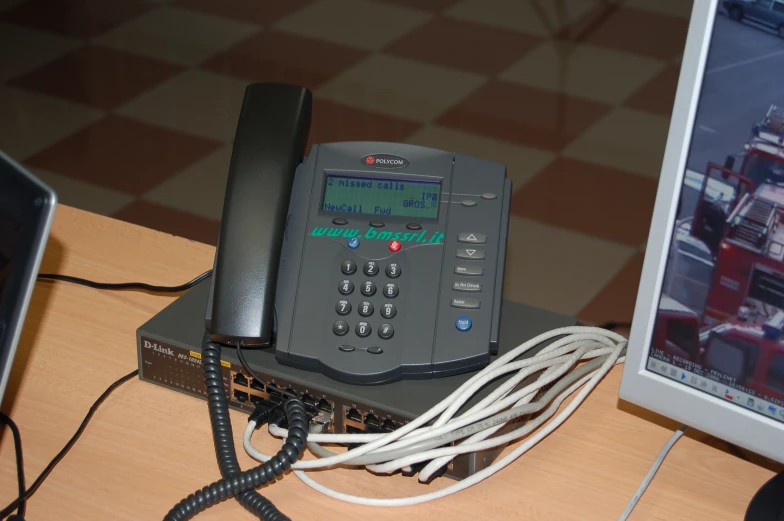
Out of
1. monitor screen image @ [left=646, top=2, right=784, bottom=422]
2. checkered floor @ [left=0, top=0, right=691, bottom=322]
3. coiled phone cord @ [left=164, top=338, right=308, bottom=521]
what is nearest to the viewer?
monitor screen image @ [left=646, top=2, right=784, bottom=422]

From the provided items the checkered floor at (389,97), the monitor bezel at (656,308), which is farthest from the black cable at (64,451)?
the checkered floor at (389,97)

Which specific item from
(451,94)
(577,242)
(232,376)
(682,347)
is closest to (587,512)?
(682,347)

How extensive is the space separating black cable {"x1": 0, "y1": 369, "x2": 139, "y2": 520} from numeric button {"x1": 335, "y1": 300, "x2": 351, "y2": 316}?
0.21 meters

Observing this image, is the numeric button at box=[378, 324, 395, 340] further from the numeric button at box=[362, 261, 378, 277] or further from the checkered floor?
the checkered floor

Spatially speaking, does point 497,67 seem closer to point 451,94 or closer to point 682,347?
point 451,94

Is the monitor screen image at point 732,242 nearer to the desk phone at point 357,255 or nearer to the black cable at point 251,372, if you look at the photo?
the desk phone at point 357,255

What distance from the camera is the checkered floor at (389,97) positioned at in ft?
6.97

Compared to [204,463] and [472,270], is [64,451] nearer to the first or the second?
[204,463]

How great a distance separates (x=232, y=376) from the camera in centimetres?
77

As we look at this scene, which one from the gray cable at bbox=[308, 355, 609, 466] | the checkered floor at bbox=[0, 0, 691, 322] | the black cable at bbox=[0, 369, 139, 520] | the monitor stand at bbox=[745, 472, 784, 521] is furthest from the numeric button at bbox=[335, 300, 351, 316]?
the checkered floor at bbox=[0, 0, 691, 322]

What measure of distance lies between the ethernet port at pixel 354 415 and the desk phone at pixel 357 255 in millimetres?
25

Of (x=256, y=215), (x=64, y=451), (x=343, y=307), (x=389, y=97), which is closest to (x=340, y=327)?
(x=343, y=307)

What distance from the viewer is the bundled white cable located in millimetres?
695

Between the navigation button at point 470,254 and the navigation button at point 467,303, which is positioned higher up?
the navigation button at point 470,254
